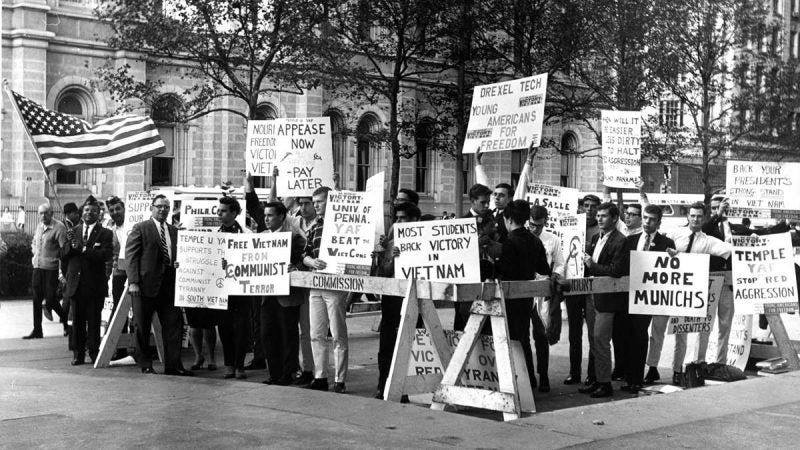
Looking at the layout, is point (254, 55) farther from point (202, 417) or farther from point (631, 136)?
point (202, 417)

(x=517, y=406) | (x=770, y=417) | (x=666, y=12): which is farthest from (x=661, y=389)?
(x=666, y=12)

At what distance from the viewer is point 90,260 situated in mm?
12531

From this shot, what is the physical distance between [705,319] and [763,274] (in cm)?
89

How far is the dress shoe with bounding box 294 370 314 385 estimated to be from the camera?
→ 1125 cm

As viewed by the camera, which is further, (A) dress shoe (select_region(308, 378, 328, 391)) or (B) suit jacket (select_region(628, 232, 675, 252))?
(B) suit jacket (select_region(628, 232, 675, 252))

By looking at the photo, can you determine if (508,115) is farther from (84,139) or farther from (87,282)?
(84,139)

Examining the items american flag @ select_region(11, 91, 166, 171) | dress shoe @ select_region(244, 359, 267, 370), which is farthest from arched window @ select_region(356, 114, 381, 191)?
dress shoe @ select_region(244, 359, 267, 370)

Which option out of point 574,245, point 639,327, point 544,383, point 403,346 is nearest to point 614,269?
point 639,327

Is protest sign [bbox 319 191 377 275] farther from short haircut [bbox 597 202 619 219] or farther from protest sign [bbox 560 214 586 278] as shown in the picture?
protest sign [bbox 560 214 586 278]

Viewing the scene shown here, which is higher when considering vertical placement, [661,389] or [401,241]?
[401,241]

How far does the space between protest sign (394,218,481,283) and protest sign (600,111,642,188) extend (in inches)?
276

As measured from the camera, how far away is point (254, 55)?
88.8ft

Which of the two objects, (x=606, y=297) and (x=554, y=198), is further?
(x=554, y=198)

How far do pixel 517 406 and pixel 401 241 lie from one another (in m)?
1.74
